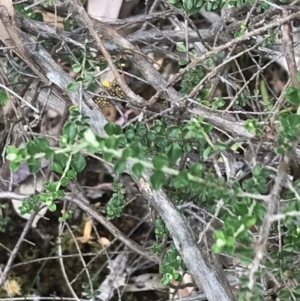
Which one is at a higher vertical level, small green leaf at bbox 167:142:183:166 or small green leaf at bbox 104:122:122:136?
small green leaf at bbox 167:142:183:166

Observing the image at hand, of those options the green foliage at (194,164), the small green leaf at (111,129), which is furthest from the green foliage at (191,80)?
the small green leaf at (111,129)

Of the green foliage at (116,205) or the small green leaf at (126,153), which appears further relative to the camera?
the green foliage at (116,205)

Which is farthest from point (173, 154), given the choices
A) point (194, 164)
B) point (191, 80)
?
point (191, 80)

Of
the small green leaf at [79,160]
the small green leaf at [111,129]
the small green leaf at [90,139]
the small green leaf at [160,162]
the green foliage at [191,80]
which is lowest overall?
the small green leaf at [79,160]

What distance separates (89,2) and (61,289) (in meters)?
0.66

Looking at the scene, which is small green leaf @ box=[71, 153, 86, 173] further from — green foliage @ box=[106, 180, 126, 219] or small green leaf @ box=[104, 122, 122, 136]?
green foliage @ box=[106, 180, 126, 219]

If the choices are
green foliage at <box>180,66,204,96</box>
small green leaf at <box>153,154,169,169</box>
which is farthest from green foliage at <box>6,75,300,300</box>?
green foliage at <box>180,66,204,96</box>

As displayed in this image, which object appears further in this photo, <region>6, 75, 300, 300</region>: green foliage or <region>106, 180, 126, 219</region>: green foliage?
<region>106, 180, 126, 219</region>: green foliage

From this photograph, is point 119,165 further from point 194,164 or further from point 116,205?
point 116,205

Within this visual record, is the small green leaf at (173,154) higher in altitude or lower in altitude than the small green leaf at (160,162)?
lower

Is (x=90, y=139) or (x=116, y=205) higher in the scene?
(x=90, y=139)

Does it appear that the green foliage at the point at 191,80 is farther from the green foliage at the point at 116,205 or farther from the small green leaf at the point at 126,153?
the small green leaf at the point at 126,153

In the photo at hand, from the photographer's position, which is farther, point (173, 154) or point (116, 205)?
point (116, 205)

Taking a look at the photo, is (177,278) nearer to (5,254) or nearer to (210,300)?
(210,300)
